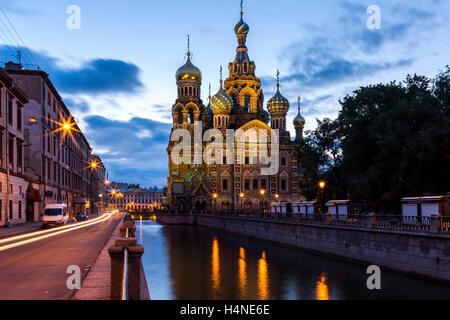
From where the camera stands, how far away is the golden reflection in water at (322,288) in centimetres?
2023

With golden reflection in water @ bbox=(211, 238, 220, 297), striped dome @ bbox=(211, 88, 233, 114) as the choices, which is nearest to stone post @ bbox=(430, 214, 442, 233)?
golden reflection in water @ bbox=(211, 238, 220, 297)


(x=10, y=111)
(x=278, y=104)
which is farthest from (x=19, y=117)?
(x=278, y=104)

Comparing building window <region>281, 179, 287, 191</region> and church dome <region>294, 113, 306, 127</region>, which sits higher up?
church dome <region>294, 113, 306, 127</region>

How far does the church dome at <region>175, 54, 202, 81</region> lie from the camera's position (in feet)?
333

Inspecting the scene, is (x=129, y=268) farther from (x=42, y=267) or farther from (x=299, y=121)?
(x=299, y=121)

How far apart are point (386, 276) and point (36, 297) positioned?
1723 centimetres

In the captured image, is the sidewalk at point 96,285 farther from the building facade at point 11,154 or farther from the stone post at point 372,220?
the building facade at point 11,154

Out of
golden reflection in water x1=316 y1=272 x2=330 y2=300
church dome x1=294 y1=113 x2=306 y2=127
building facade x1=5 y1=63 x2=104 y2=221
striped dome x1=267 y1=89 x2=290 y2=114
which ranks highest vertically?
striped dome x1=267 y1=89 x2=290 y2=114

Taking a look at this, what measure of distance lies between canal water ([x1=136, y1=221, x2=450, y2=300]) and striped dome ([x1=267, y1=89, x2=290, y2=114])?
58.2 meters

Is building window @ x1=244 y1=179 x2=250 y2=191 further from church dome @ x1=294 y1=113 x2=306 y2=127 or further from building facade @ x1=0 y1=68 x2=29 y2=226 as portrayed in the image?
building facade @ x1=0 y1=68 x2=29 y2=226

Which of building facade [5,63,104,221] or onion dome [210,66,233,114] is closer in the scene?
building facade [5,63,104,221]
